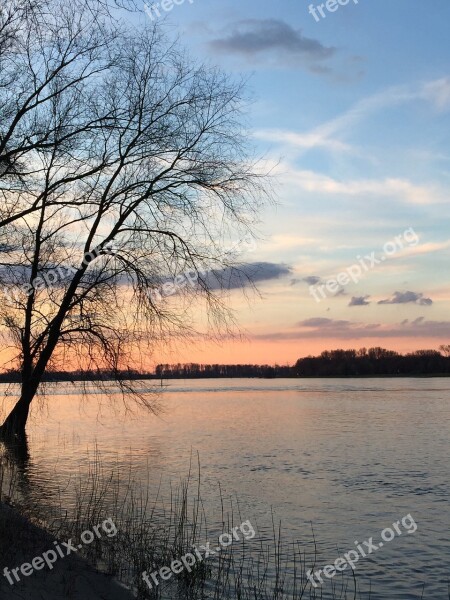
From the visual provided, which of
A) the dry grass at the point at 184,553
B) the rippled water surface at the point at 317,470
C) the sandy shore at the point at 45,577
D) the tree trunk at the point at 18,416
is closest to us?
the sandy shore at the point at 45,577

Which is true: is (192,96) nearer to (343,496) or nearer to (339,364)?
(343,496)

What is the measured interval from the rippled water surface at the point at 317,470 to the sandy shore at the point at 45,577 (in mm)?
3671

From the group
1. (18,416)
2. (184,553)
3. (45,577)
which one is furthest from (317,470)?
(45,577)

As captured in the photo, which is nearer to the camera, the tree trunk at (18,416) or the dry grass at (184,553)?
the dry grass at (184,553)

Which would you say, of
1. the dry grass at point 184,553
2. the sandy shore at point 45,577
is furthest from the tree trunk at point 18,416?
the sandy shore at point 45,577

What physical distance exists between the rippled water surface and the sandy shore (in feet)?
12.0

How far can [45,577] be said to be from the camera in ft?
23.1

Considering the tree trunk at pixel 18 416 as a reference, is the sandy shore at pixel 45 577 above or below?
below

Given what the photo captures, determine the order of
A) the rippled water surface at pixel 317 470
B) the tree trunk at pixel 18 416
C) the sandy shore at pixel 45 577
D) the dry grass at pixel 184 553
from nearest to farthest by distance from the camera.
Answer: the sandy shore at pixel 45 577 < the dry grass at pixel 184 553 < the rippled water surface at pixel 317 470 < the tree trunk at pixel 18 416

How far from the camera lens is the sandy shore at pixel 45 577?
6.49m

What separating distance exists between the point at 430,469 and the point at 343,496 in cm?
498

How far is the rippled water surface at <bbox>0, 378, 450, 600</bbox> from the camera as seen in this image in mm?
10875

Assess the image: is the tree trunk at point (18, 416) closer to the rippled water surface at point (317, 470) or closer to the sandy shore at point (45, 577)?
the rippled water surface at point (317, 470)

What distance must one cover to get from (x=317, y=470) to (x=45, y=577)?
12.9m
